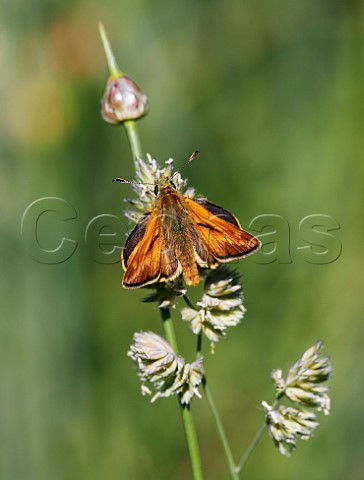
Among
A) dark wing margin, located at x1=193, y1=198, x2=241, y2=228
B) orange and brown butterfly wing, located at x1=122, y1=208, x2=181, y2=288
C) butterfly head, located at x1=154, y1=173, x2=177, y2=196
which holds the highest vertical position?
butterfly head, located at x1=154, y1=173, x2=177, y2=196

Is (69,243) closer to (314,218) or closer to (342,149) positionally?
(314,218)

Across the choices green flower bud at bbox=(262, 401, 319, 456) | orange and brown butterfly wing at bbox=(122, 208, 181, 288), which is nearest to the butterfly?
orange and brown butterfly wing at bbox=(122, 208, 181, 288)

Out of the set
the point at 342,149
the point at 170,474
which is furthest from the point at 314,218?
the point at 170,474

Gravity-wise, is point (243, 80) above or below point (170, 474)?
above

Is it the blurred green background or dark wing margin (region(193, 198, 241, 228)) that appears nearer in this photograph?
dark wing margin (region(193, 198, 241, 228))

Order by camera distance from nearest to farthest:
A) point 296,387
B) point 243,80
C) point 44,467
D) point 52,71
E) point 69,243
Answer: point 296,387 → point 44,467 → point 69,243 → point 52,71 → point 243,80

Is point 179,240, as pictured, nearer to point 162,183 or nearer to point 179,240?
point 179,240

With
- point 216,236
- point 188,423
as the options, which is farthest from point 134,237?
point 188,423

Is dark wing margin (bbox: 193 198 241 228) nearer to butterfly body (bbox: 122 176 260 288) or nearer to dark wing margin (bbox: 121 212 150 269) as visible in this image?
butterfly body (bbox: 122 176 260 288)
